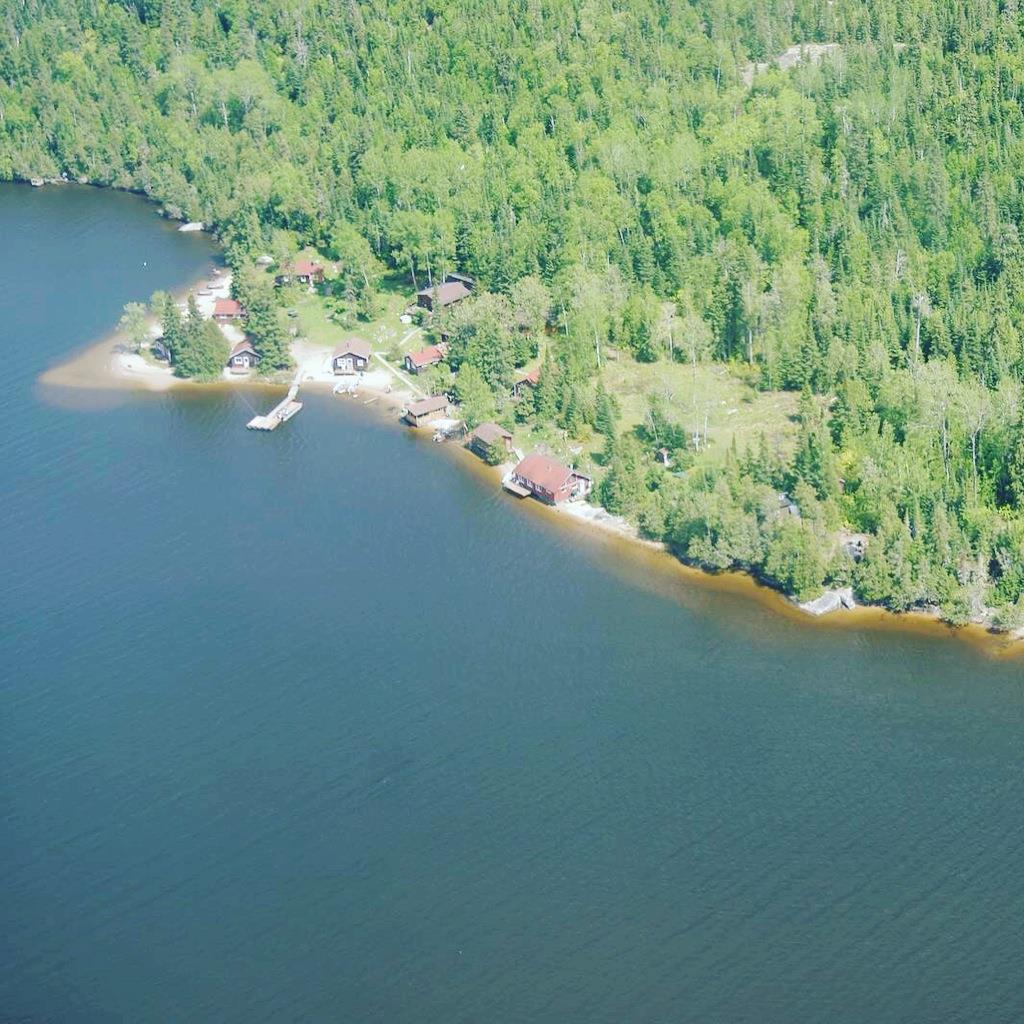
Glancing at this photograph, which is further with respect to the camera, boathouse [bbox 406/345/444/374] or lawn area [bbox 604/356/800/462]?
boathouse [bbox 406/345/444/374]

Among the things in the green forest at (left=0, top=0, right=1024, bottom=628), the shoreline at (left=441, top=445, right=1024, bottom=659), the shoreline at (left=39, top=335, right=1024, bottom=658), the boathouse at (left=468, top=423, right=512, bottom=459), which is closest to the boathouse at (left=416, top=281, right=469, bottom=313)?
Result: the green forest at (left=0, top=0, right=1024, bottom=628)

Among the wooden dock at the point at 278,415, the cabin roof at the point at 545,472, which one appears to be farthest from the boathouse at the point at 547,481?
the wooden dock at the point at 278,415

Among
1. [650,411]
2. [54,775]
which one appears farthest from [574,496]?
[54,775]

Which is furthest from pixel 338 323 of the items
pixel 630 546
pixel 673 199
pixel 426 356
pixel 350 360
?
pixel 630 546

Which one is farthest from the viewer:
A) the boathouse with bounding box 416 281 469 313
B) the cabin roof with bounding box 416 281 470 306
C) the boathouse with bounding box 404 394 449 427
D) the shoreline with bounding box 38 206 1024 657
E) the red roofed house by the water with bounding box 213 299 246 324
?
the red roofed house by the water with bounding box 213 299 246 324

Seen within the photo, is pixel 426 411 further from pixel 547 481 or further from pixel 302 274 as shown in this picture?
pixel 302 274

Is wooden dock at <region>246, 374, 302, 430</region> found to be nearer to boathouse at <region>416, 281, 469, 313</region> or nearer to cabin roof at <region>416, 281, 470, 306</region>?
boathouse at <region>416, 281, 469, 313</region>

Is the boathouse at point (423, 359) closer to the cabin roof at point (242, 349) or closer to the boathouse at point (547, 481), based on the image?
the cabin roof at point (242, 349)
